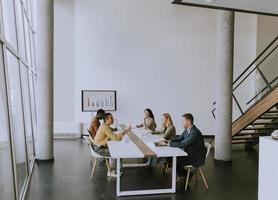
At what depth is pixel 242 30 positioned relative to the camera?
440 inches

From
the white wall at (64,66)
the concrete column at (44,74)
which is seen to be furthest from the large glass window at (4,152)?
the white wall at (64,66)

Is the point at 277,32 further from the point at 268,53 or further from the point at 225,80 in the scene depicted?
the point at 225,80

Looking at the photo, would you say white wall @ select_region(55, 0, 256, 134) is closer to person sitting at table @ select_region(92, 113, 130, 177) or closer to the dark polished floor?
the dark polished floor

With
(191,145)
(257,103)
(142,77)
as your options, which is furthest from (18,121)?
(142,77)

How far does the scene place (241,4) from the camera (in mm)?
4695

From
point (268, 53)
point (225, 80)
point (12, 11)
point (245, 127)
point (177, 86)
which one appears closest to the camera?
point (12, 11)

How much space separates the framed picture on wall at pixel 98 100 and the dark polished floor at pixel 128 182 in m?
2.86

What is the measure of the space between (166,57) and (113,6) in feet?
8.36

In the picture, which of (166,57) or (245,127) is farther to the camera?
(166,57)

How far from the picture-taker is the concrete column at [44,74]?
690cm

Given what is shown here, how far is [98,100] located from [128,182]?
493cm

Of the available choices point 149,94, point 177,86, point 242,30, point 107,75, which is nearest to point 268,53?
point 242,30

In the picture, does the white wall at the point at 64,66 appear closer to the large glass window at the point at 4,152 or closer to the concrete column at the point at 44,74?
the concrete column at the point at 44,74

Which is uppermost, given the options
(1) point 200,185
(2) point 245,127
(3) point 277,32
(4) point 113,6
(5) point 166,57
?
(4) point 113,6
